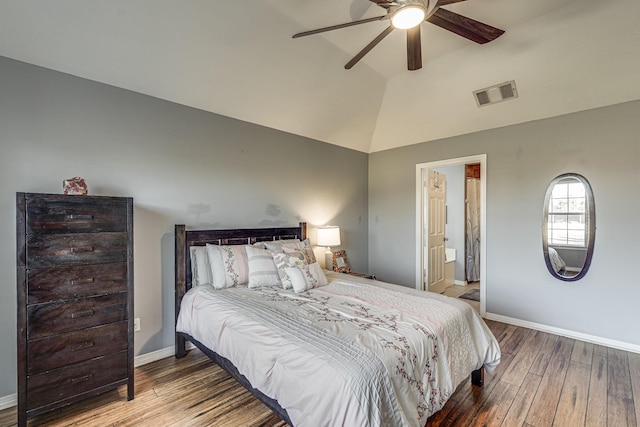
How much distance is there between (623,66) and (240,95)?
3675 mm

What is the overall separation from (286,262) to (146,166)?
1.58 m

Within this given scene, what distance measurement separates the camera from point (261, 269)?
2785mm

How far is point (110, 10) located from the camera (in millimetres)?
2039

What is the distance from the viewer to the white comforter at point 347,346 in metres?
1.34

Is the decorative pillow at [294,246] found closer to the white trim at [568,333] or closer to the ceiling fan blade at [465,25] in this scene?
the ceiling fan blade at [465,25]

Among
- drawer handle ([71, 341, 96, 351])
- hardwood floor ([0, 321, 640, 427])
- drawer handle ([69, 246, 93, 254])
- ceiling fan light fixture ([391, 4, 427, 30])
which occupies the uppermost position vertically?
ceiling fan light fixture ([391, 4, 427, 30])

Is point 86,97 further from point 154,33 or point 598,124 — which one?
point 598,124

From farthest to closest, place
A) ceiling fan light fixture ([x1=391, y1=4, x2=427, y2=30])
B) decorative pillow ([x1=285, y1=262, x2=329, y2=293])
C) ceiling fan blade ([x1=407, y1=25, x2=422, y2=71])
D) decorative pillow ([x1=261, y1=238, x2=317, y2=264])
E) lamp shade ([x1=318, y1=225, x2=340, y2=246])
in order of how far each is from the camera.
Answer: lamp shade ([x1=318, y1=225, x2=340, y2=246]) < decorative pillow ([x1=261, y1=238, x2=317, y2=264]) < decorative pillow ([x1=285, y1=262, x2=329, y2=293]) < ceiling fan blade ([x1=407, y1=25, x2=422, y2=71]) < ceiling fan light fixture ([x1=391, y1=4, x2=427, y2=30])

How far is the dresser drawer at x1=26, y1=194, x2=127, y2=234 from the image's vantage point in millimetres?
1803

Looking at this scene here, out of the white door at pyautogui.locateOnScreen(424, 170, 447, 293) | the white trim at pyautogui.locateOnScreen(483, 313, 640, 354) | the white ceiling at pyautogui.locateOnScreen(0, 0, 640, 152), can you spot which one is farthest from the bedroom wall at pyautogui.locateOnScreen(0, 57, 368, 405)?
the white trim at pyautogui.locateOnScreen(483, 313, 640, 354)

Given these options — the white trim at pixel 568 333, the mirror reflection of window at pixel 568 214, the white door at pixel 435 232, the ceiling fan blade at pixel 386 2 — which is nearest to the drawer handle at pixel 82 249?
the ceiling fan blade at pixel 386 2

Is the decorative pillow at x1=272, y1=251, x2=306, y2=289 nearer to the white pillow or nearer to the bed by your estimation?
the bed

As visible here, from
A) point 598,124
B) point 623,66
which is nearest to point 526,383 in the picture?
point 598,124

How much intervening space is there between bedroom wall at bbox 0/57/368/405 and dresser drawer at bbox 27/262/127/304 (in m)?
0.55
